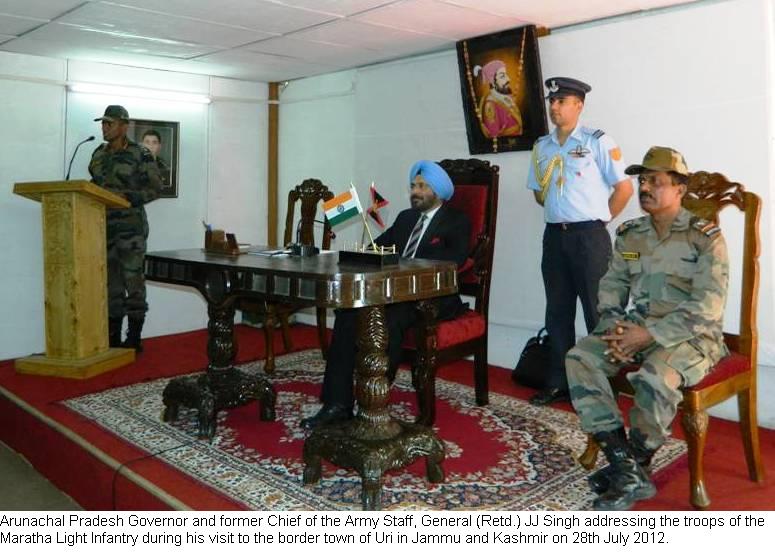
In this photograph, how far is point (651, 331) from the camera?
2.51 metres

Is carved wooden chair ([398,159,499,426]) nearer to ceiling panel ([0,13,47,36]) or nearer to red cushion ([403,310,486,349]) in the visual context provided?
red cushion ([403,310,486,349])

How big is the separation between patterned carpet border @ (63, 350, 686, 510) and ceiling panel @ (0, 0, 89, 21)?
6.99 ft

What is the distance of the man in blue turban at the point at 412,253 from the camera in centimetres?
321

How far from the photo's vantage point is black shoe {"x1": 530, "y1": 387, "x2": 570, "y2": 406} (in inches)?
148

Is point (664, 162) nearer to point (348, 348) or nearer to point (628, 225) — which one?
point (628, 225)

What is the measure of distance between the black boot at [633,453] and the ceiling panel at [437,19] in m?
2.41

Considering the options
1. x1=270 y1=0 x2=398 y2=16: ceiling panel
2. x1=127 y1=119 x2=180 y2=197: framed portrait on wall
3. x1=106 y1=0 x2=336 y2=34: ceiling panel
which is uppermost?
x1=106 y1=0 x2=336 y2=34: ceiling panel

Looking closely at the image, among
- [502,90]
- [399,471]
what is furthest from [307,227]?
[399,471]

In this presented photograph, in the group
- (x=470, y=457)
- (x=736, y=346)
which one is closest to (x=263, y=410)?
(x=470, y=457)

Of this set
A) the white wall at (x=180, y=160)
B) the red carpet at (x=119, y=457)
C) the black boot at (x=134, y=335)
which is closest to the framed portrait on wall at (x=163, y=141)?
the white wall at (x=180, y=160)

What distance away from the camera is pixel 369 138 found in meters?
5.41

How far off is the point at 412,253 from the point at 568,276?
0.86 m

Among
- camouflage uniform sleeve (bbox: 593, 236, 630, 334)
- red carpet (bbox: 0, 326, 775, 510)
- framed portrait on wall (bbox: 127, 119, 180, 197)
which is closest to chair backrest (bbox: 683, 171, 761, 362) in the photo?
camouflage uniform sleeve (bbox: 593, 236, 630, 334)

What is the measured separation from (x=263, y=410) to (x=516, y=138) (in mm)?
2284
